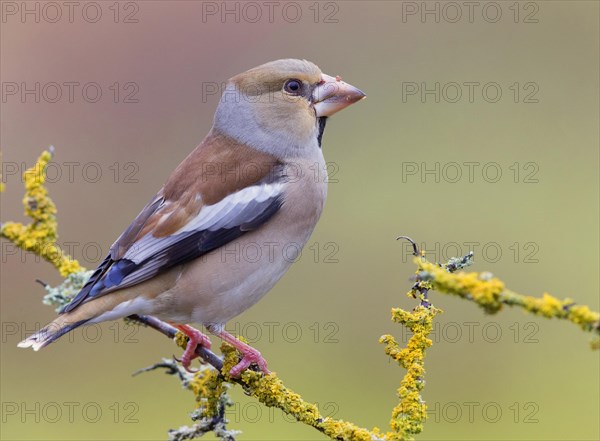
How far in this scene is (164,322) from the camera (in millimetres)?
4324

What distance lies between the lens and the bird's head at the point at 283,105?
4238 mm

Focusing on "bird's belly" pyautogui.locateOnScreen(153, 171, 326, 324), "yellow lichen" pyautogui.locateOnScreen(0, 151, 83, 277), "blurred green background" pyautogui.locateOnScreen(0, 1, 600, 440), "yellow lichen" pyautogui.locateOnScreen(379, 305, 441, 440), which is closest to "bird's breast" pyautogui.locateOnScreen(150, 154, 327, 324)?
"bird's belly" pyautogui.locateOnScreen(153, 171, 326, 324)

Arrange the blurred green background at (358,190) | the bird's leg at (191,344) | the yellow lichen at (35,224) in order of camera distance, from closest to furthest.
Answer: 1. the yellow lichen at (35,224)
2. the bird's leg at (191,344)
3. the blurred green background at (358,190)

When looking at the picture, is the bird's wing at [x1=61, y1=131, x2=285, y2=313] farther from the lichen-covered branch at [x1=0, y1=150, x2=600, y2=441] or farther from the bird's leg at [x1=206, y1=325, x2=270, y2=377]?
the bird's leg at [x1=206, y1=325, x2=270, y2=377]

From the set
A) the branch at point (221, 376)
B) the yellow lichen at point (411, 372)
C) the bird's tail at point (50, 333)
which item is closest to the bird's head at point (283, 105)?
the branch at point (221, 376)

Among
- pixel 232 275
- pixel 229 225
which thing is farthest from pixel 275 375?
pixel 229 225

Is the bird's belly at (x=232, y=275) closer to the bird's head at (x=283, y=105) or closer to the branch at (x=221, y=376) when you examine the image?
the branch at (x=221, y=376)

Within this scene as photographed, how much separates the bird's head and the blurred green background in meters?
2.12

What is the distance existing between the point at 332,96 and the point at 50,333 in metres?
1.68

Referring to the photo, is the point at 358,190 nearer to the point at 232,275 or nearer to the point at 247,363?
the point at 232,275

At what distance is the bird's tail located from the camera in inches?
141

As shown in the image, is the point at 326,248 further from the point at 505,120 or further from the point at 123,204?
the point at 505,120

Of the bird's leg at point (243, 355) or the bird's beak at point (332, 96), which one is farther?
the bird's beak at point (332, 96)

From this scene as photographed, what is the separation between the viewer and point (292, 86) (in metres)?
4.27
